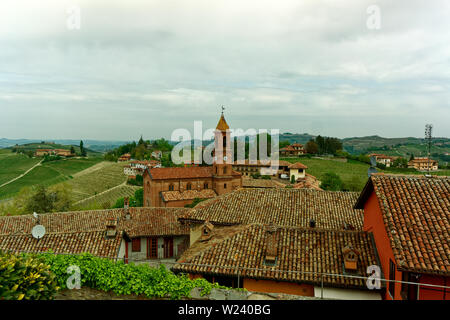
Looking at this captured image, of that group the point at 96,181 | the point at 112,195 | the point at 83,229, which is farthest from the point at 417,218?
the point at 96,181

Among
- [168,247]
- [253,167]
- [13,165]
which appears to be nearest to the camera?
[168,247]

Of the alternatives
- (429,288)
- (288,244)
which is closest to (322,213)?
(288,244)

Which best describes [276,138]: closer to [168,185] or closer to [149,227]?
[168,185]

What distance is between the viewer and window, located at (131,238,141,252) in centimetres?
2617

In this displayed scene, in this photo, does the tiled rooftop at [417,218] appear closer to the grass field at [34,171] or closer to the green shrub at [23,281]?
the green shrub at [23,281]

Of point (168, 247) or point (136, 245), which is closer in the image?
point (136, 245)

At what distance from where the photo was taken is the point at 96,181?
8906 centimetres

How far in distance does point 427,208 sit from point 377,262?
3216 millimetres

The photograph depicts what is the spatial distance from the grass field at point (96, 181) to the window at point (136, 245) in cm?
5080

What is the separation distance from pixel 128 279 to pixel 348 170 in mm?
79194

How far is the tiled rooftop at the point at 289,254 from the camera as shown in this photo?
12.5 m

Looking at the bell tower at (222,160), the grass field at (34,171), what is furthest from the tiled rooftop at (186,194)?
the grass field at (34,171)

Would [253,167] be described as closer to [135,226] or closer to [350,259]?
[135,226]

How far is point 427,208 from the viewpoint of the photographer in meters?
10.9
